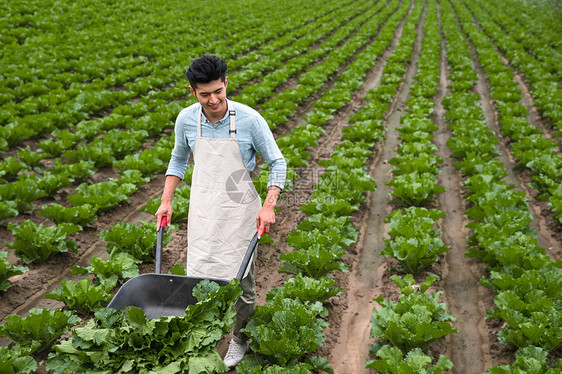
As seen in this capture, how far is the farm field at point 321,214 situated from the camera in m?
3.65

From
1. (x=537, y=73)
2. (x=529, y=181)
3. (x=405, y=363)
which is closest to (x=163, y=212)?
(x=405, y=363)

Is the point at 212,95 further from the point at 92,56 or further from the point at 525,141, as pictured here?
the point at 92,56

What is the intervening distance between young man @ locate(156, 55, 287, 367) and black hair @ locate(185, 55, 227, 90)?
0.20 m

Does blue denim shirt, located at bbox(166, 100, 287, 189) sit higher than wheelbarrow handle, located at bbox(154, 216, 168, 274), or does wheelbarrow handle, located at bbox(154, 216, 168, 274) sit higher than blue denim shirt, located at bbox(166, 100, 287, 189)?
blue denim shirt, located at bbox(166, 100, 287, 189)

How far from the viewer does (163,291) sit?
10.2 feet

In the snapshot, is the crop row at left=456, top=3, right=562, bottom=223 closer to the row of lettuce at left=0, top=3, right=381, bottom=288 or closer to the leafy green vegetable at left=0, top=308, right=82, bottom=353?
the row of lettuce at left=0, top=3, right=381, bottom=288

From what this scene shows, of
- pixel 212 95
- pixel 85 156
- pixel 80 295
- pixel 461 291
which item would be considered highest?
pixel 212 95

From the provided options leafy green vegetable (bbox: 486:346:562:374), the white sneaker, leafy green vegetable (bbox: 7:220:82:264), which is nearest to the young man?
the white sneaker

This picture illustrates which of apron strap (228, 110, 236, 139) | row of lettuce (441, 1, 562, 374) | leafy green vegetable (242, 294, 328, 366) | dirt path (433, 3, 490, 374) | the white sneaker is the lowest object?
dirt path (433, 3, 490, 374)

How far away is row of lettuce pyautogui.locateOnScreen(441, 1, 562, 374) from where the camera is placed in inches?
144

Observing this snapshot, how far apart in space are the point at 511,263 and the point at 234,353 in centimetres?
308

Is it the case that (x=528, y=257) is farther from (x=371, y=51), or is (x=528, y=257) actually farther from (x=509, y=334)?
(x=371, y=51)

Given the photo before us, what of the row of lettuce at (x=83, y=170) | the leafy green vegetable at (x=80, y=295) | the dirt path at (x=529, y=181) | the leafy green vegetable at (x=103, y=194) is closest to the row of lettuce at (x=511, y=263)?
the dirt path at (x=529, y=181)

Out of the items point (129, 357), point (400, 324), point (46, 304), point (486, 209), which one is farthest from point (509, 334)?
point (46, 304)
